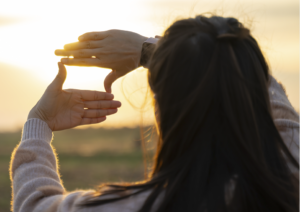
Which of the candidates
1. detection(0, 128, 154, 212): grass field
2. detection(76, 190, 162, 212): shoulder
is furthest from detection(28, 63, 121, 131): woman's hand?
detection(0, 128, 154, 212): grass field

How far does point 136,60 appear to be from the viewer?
2215mm

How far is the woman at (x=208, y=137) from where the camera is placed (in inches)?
45.6

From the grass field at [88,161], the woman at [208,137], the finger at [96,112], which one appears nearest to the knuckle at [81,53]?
the finger at [96,112]

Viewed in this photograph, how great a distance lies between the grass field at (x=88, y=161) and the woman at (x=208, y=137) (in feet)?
13.5

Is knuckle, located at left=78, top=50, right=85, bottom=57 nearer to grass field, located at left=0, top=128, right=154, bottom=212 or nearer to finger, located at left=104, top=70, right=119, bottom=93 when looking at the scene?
finger, located at left=104, top=70, right=119, bottom=93

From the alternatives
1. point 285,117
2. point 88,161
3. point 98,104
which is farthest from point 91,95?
point 88,161

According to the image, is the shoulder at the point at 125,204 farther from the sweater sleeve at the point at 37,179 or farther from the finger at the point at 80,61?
the finger at the point at 80,61

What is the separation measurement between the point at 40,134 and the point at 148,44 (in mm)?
974

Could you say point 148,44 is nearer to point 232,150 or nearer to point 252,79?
point 252,79

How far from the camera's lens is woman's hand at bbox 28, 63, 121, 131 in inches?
77.8

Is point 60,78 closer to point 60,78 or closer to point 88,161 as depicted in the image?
point 60,78

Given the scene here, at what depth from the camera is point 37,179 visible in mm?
1427

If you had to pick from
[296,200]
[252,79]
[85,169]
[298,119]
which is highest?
[252,79]

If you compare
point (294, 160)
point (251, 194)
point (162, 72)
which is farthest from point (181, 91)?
point (294, 160)
